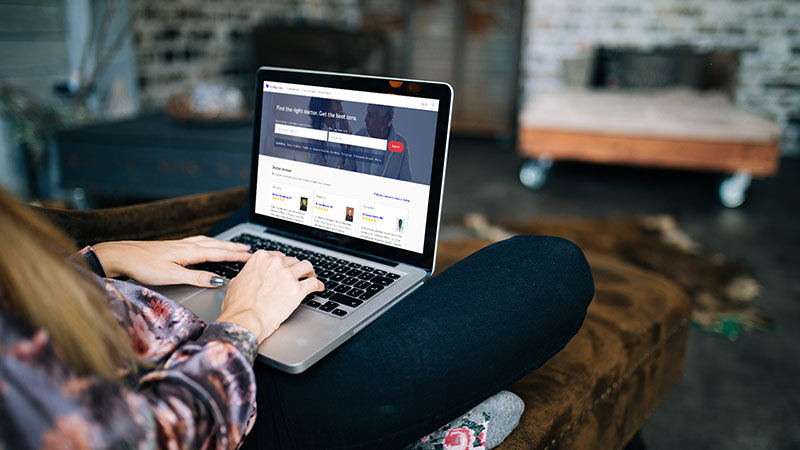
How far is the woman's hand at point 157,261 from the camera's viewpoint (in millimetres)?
910

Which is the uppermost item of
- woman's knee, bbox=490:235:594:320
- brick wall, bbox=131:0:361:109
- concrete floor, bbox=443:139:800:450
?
brick wall, bbox=131:0:361:109

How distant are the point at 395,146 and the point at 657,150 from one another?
3201 mm

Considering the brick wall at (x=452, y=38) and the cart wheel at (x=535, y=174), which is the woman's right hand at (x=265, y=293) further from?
the brick wall at (x=452, y=38)

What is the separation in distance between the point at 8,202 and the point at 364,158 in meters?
0.57

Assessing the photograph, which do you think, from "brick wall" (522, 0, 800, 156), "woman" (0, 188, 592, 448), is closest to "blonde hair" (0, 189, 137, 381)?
"woman" (0, 188, 592, 448)

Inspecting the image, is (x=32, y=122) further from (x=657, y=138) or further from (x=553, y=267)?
(x=657, y=138)

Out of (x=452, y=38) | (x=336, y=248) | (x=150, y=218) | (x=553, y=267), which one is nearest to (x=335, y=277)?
(x=336, y=248)

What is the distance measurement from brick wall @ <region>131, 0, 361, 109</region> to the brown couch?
2535 millimetres

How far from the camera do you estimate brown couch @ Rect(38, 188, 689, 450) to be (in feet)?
3.08

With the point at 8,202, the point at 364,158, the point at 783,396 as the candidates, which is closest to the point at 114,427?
the point at 8,202

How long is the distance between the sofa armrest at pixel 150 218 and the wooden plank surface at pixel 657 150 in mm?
2834

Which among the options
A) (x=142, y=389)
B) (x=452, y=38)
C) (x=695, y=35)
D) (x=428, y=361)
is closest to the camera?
(x=142, y=389)

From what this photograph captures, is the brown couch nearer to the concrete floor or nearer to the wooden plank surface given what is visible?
the concrete floor

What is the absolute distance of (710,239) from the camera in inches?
120
